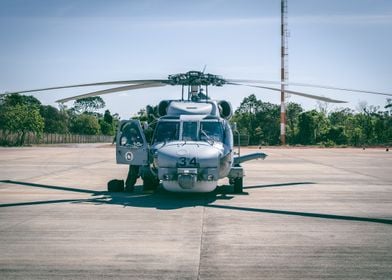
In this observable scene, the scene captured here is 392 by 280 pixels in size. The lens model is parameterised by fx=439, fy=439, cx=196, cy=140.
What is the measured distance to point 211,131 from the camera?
1236 centimetres

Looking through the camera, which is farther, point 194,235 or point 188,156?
point 188,156

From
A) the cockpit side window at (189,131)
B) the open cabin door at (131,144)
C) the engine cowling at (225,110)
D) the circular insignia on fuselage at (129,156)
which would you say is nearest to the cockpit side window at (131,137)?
the open cabin door at (131,144)

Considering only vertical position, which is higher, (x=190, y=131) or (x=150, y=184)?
(x=190, y=131)

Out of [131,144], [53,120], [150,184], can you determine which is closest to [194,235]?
[131,144]

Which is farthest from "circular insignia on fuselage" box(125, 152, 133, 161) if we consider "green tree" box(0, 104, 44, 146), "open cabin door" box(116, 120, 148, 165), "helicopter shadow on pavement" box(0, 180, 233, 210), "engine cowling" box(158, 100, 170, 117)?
"green tree" box(0, 104, 44, 146)

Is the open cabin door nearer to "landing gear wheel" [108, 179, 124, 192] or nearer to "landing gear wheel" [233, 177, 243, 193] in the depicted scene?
"landing gear wheel" [108, 179, 124, 192]

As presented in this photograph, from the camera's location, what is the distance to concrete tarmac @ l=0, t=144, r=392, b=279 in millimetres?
5473

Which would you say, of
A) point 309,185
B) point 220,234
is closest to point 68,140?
point 309,185

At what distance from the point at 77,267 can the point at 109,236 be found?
1782 millimetres

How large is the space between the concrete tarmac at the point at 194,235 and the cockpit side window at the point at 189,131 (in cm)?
164

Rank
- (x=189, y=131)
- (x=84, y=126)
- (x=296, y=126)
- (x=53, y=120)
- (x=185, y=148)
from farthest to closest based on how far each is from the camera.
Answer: (x=84, y=126)
(x=53, y=120)
(x=296, y=126)
(x=189, y=131)
(x=185, y=148)

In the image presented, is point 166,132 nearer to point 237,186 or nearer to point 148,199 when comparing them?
point 148,199

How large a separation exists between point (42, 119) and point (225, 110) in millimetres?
66357

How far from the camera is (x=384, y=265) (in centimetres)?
568
